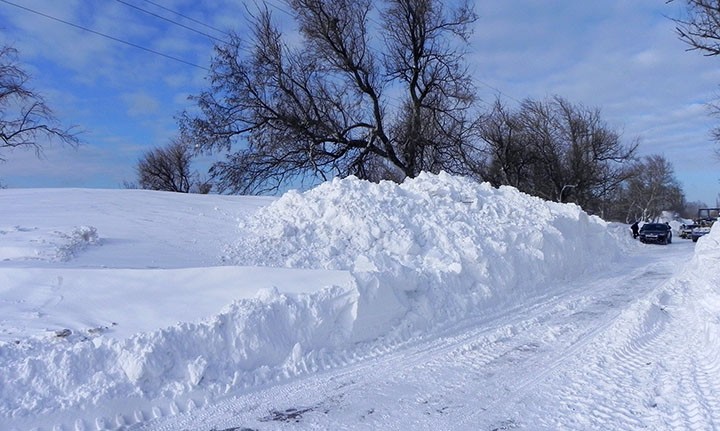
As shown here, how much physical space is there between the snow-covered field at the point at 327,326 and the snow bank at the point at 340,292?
0.03 metres

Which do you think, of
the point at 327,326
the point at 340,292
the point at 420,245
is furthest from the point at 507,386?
→ the point at 420,245

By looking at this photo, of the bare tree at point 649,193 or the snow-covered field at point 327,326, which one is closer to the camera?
the snow-covered field at point 327,326

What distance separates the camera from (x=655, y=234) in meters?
34.8

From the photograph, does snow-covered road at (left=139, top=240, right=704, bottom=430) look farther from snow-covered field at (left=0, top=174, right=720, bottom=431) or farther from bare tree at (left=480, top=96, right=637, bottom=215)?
bare tree at (left=480, top=96, right=637, bottom=215)

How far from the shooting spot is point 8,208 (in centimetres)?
1146

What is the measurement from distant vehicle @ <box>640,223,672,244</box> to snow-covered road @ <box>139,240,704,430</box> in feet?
97.8

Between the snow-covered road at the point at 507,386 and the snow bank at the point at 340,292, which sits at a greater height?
the snow bank at the point at 340,292

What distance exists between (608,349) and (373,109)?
1800 cm

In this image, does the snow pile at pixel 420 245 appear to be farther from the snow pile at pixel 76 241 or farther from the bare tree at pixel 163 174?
the bare tree at pixel 163 174

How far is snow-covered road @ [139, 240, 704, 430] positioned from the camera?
189 inches

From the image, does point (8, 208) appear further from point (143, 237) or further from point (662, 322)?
point (662, 322)

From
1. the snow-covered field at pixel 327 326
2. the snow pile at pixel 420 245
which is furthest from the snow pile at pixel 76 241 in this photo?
the snow pile at pixel 420 245

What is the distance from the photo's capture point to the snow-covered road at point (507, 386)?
480 centimetres

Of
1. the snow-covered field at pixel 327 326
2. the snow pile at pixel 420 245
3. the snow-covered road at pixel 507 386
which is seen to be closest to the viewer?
the snow-covered road at pixel 507 386
